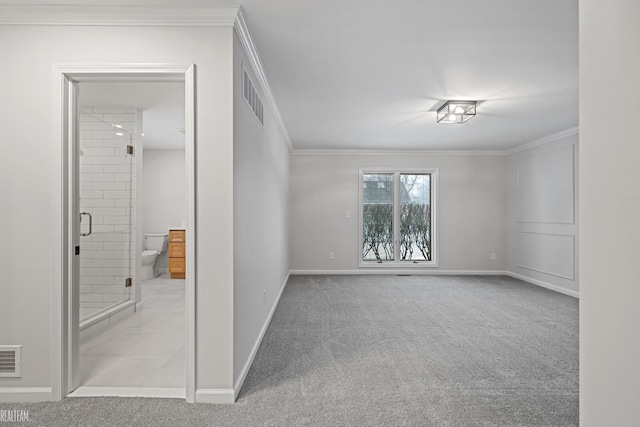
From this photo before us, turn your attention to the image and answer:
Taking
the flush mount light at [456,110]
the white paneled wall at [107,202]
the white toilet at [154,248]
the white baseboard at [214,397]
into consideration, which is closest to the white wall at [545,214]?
the flush mount light at [456,110]

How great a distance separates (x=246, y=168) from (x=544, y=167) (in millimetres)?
5457

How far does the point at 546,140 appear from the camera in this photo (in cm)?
600

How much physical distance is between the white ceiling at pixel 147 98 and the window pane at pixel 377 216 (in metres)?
3.74

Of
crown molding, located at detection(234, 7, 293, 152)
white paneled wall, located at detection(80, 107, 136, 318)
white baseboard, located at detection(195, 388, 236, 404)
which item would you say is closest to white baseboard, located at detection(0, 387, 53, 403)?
white baseboard, located at detection(195, 388, 236, 404)

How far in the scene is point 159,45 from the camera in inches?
90.7

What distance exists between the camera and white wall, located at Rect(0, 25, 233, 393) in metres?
2.29

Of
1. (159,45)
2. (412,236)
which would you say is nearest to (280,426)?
(159,45)

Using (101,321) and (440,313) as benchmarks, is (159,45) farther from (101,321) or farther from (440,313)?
(440,313)

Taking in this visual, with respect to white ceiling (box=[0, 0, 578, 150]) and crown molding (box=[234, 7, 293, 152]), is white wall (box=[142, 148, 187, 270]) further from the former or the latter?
crown molding (box=[234, 7, 293, 152])

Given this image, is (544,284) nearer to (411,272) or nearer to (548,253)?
(548,253)

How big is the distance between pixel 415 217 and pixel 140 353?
559 centimetres

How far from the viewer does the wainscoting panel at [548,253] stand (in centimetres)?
556

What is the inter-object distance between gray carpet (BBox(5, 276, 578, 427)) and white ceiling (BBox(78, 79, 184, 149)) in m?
2.39

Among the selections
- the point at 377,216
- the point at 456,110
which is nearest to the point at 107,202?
the point at 456,110
